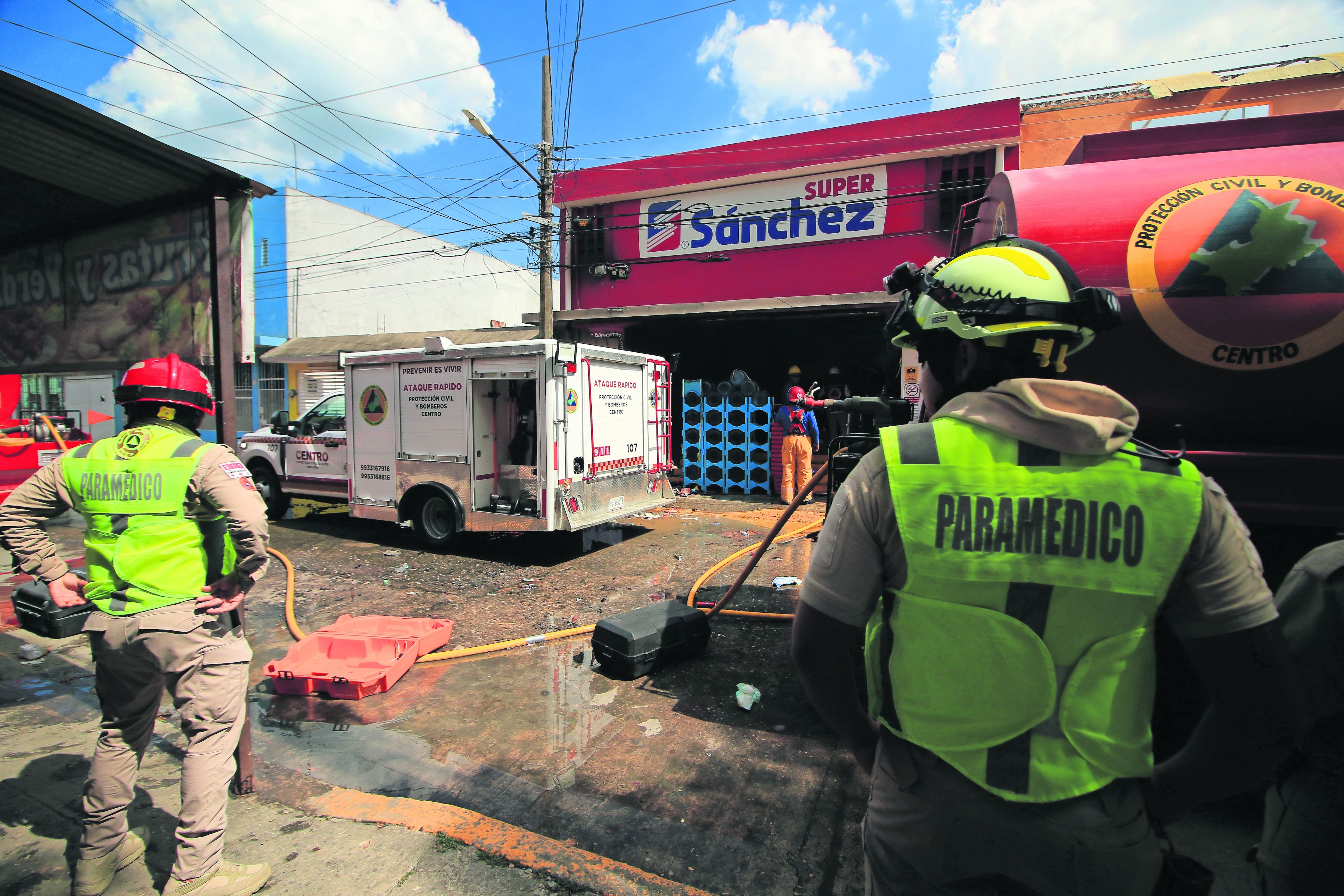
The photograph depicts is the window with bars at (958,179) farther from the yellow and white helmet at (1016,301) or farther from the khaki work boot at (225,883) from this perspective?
the khaki work boot at (225,883)

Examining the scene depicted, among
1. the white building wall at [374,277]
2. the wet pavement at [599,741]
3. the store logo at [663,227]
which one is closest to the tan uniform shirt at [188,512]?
the wet pavement at [599,741]

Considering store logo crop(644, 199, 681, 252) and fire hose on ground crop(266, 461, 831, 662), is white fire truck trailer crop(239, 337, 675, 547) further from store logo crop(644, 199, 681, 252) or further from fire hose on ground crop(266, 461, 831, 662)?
store logo crop(644, 199, 681, 252)

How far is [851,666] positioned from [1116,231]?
231 cm

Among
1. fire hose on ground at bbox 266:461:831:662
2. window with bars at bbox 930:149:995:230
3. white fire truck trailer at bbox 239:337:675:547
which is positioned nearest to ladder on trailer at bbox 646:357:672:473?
white fire truck trailer at bbox 239:337:675:547

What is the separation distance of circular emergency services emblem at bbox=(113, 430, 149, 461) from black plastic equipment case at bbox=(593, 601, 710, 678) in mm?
2704

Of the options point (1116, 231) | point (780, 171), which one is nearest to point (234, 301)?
point (1116, 231)

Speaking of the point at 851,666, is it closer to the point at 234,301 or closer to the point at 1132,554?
the point at 1132,554

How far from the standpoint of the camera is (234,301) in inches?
135

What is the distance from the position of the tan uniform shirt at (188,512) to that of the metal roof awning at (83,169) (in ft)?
5.32

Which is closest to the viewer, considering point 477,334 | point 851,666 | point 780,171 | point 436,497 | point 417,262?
point 851,666

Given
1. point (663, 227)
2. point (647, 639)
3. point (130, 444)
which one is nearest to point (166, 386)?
point (130, 444)

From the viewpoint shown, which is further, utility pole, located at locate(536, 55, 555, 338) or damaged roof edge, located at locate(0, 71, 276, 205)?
utility pole, located at locate(536, 55, 555, 338)

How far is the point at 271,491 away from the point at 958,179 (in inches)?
515

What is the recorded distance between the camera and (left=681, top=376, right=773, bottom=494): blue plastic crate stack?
1153 centimetres
